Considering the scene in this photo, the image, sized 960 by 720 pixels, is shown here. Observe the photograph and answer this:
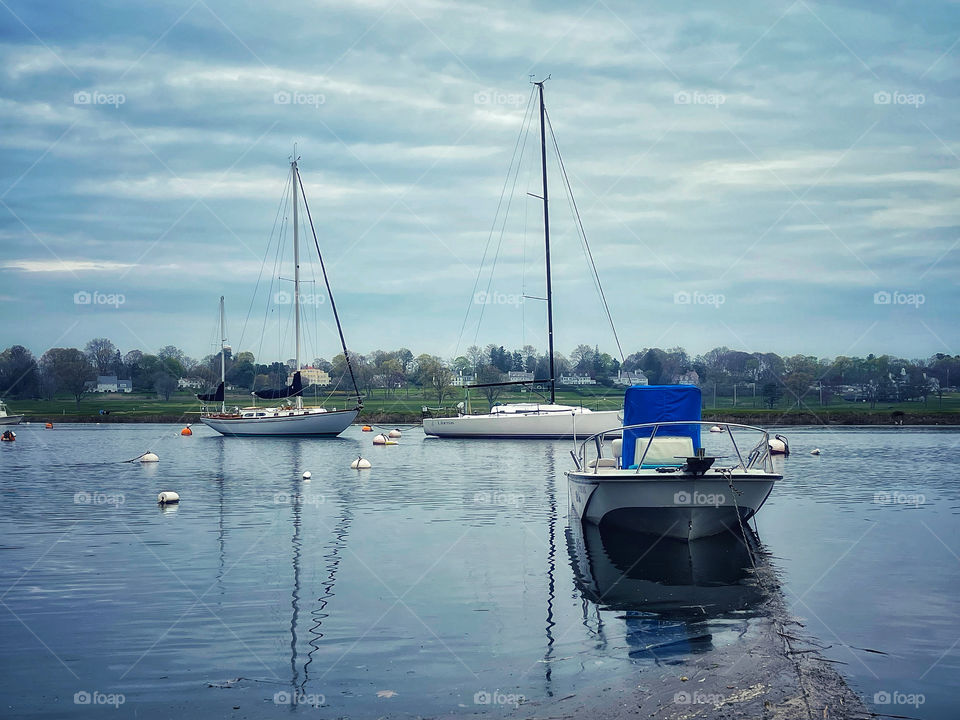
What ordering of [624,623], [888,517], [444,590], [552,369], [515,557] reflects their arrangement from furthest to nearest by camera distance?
[552,369], [888,517], [515,557], [444,590], [624,623]

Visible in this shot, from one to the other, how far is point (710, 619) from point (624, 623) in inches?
52.5

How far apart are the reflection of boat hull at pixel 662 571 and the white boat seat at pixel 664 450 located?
5.94 ft

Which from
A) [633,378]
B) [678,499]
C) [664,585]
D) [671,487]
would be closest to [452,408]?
[633,378]

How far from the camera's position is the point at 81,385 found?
169750 millimetres

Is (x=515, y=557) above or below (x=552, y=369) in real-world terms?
below

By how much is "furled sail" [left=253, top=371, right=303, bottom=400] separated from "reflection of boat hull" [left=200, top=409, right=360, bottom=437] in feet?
5.10

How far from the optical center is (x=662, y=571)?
59.7 feet

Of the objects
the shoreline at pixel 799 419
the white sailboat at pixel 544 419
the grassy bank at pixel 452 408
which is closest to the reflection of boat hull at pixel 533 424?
the white sailboat at pixel 544 419

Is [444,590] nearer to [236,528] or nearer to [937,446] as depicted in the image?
[236,528]

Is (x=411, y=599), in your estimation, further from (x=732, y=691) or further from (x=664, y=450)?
(x=664, y=450)

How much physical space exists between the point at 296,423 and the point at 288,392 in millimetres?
2711

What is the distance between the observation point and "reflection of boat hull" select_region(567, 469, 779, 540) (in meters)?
19.6

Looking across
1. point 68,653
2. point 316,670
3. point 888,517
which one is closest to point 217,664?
point 316,670

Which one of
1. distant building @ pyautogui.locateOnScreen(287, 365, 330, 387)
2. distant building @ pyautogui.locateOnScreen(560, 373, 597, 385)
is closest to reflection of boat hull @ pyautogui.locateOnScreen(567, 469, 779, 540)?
distant building @ pyautogui.locateOnScreen(287, 365, 330, 387)
